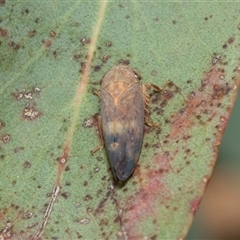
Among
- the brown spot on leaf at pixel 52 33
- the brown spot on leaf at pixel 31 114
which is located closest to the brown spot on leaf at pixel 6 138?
the brown spot on leaf at pixel 31 114

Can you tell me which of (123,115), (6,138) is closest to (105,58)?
(123,115)

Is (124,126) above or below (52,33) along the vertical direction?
below

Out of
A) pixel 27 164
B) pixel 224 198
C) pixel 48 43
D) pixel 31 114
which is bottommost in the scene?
pixel 224 198

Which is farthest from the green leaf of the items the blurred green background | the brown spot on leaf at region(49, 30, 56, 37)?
the blurred green background

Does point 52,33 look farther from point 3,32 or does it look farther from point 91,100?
point 91,100

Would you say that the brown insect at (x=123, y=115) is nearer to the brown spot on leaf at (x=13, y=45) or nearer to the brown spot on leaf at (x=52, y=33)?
the brown spot on leaf at (x=52, y=33)

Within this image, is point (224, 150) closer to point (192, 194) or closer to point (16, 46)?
point (192, 194)
